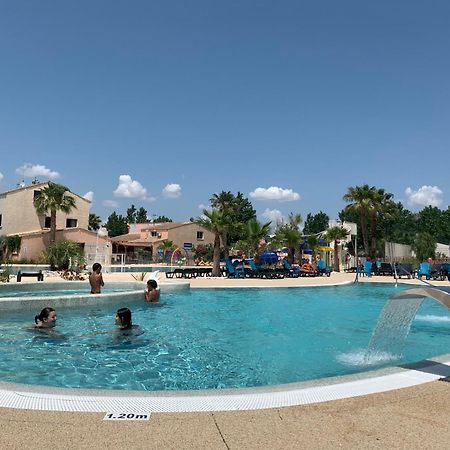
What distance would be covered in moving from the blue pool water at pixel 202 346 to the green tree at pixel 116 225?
7780cm

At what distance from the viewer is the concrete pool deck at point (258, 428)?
296 cm

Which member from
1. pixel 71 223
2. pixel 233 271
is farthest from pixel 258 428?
pixel 71 223

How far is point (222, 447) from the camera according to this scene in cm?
290

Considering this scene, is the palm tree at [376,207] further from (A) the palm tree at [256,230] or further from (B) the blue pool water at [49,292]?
(B) the blue pool water at [49,292]

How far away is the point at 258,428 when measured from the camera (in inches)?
128

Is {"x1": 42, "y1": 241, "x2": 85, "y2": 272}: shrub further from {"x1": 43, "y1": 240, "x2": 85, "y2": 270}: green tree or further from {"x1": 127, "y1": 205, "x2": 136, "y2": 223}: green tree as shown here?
{"x1": 127, "y1": 205, "x2": 136, "y2": 223}: green tree

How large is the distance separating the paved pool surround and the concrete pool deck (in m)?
→ 8.72

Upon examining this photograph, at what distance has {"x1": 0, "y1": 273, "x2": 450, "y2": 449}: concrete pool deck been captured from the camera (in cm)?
296

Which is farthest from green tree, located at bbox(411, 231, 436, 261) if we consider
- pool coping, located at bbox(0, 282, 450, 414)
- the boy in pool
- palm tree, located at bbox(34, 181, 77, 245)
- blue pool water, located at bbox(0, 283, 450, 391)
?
pool coping, located at bbox(0, 282, 450, 414)

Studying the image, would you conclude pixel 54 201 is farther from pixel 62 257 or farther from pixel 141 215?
pixel 141 215

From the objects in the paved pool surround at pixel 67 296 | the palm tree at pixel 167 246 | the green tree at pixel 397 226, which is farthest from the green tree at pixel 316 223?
the paved pool surround at pixel 67 296

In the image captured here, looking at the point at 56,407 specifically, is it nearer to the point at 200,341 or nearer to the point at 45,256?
the point at 200,341

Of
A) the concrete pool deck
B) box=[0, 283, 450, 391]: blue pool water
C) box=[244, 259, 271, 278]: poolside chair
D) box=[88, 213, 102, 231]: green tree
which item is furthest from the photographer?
box=[88, 213, 102, 231]: green tree

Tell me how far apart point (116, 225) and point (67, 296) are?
80.5 metres
